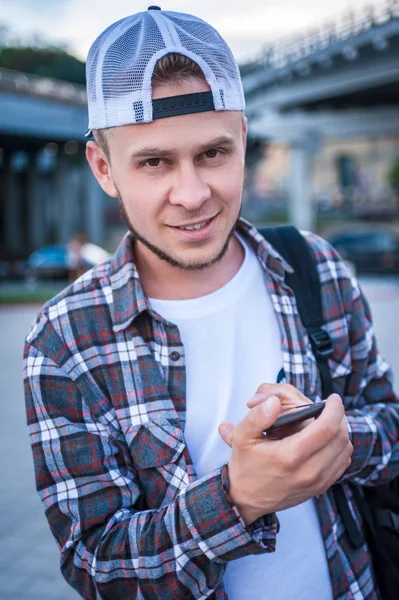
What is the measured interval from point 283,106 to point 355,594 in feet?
90.6

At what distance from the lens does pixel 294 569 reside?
1809 millimetres

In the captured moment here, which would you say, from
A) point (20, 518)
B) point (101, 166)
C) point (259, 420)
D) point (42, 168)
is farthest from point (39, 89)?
point (259, 420)

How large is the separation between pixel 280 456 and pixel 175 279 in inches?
31.1

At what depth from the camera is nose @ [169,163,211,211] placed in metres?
1.71

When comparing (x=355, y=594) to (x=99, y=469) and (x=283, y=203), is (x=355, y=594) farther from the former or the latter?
(x=283, y=203)

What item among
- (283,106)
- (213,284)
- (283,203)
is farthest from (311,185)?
(213,284)

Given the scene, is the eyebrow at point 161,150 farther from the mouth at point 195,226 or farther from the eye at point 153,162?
the mouth at point 195,226

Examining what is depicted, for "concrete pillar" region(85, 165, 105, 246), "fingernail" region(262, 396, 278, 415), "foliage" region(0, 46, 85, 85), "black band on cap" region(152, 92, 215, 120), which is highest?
"foliage" region(0, 46, 85, 85)

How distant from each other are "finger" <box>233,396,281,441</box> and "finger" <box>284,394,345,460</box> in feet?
0.18

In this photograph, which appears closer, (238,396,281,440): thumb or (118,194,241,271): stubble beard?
(238,396,281,440): thumb

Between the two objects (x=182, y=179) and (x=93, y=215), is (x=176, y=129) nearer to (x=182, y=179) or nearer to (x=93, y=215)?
(x=182, y=179)

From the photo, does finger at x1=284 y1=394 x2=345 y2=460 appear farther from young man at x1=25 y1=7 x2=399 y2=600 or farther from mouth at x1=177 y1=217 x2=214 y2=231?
mouth at x1=177 y1=217 x2=214 y2=231

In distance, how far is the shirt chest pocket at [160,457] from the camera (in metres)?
1.72

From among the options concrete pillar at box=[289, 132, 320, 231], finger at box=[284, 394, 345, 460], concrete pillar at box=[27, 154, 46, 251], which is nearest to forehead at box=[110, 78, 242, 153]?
finger at box=[284, 394, 345, 460]
